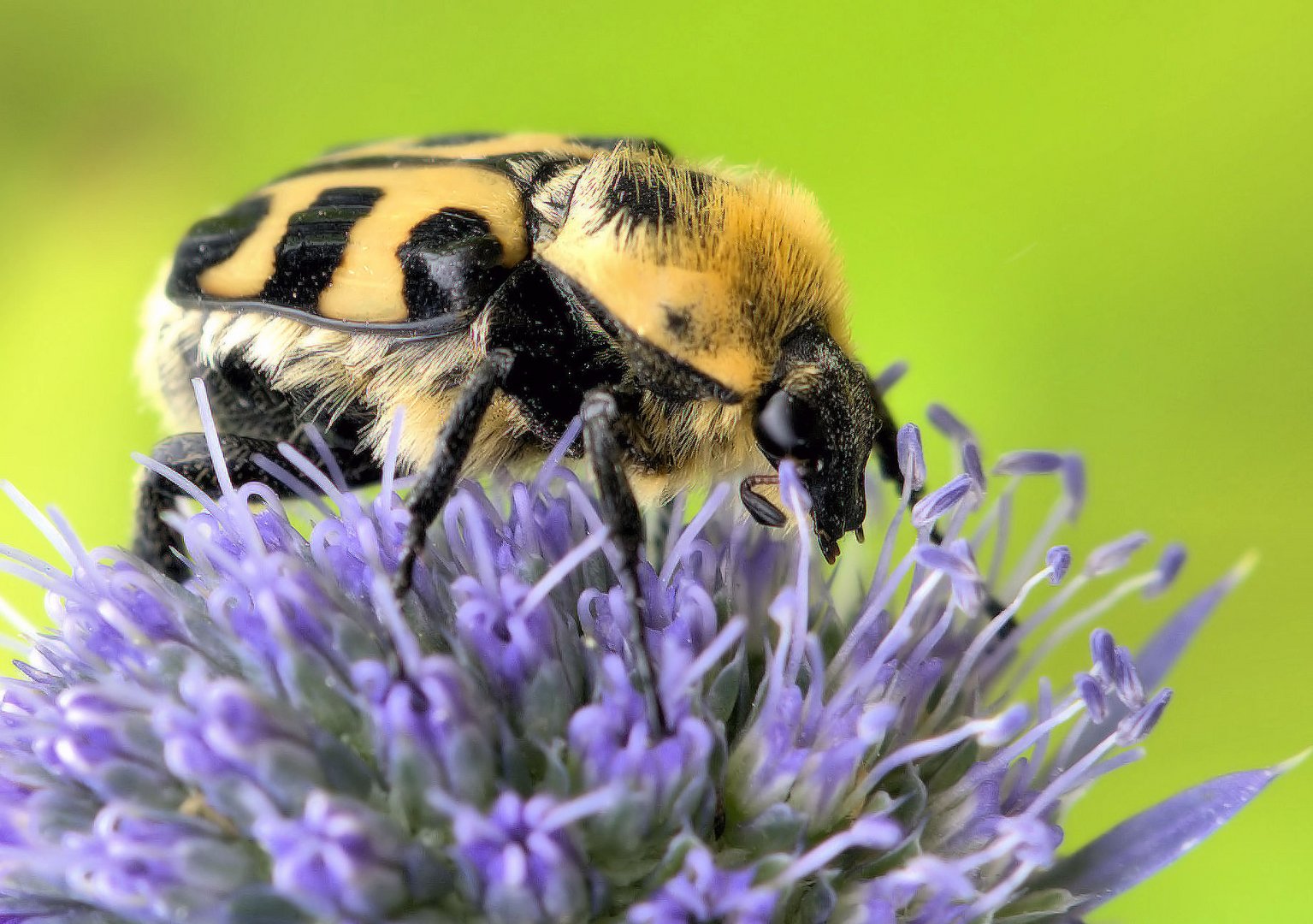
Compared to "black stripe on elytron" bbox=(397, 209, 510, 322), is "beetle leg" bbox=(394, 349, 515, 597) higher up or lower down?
lower down

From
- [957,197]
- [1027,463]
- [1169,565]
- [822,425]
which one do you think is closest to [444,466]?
[822,425]

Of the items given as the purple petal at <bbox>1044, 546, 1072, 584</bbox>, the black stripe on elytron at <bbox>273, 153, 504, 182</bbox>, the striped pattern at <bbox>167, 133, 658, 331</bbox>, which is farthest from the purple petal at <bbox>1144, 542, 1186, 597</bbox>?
the black stripe on elytron at <bbox>273, 153, 504, 182</bbox>

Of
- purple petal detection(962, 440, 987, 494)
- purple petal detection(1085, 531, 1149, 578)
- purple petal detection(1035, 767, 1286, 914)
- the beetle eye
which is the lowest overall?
purple petal detection(1035, 767, 1286, 914)

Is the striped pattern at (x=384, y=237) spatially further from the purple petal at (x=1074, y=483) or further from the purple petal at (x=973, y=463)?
the purple petal at (x=1074, y=483)

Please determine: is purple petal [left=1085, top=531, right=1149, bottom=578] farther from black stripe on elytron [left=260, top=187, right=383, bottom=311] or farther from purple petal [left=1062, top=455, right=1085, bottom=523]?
black stripe on elytron [left=260, top=187, right=383, bottom=311]

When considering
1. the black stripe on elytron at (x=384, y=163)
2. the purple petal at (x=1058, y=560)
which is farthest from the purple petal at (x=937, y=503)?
the black stripe on elytron at (x=384, y=163)

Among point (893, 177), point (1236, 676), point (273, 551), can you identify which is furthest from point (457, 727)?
point (893, 177)
